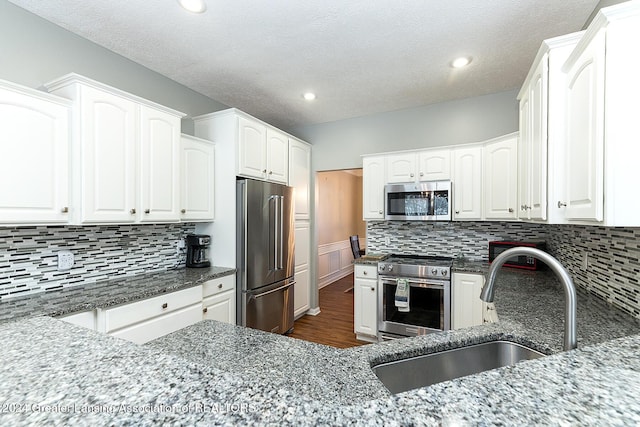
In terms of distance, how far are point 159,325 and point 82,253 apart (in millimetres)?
801

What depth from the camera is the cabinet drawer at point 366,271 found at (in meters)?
3.15

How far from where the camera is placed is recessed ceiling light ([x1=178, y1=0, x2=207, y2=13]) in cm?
180

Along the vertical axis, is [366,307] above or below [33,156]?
below

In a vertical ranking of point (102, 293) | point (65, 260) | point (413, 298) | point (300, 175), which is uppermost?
point (300, 175)

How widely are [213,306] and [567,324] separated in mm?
2444

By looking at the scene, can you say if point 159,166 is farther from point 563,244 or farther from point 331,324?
point 563,244

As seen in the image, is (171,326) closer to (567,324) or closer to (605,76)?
(567,324)

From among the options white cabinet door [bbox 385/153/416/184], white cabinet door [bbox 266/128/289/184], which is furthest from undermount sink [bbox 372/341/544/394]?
white cabinet door [bbox 266/128/289/184]

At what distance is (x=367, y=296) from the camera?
3193 millimetres

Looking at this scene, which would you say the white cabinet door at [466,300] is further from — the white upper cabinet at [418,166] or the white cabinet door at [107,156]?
the white cabinet door at [107,156]

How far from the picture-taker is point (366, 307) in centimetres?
320

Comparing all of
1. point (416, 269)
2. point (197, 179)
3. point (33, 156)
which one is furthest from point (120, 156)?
point (416, 269)

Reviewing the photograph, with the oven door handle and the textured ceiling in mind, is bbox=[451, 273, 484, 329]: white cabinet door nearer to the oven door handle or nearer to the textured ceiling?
the oven door handle

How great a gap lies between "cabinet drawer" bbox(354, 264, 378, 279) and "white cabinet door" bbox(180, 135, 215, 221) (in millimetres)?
1667
